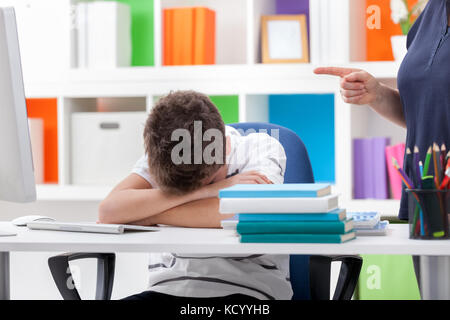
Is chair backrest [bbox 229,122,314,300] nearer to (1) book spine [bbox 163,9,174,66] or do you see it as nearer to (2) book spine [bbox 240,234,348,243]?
(2) book spine [bbox 240,234,348,243]

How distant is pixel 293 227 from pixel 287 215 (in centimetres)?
2

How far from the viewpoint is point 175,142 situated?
1422mm

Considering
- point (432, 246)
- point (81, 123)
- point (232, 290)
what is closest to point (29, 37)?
point (81, 123)

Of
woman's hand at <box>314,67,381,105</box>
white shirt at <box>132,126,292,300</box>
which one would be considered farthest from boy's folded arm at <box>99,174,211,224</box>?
woman's hand at <box>314,67,381,105</box>

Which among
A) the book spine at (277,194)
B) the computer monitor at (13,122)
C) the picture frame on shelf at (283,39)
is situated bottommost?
the book spine at (277,194)

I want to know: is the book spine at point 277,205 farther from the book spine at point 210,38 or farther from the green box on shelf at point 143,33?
the green box on shelf at point 143,33

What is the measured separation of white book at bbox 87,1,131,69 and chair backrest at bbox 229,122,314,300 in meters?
1.18

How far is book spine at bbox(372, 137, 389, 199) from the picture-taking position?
2.57 m

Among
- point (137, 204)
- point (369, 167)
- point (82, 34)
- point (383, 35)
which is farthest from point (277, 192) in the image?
point (82, 34)

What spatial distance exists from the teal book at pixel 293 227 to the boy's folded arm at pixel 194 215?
1.01ft

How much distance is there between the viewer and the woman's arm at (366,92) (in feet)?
5.23

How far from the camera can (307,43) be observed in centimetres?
273

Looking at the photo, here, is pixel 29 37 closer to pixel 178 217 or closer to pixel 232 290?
pixel 178 217

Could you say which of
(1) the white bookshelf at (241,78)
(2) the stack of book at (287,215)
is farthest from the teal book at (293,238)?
(1) the white bookshelf at (241,78)
